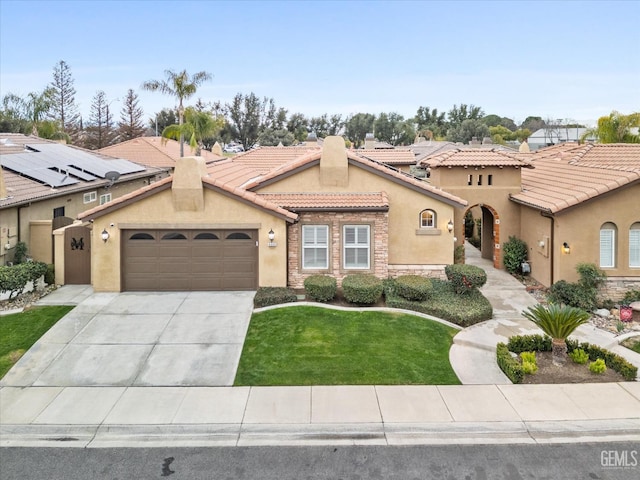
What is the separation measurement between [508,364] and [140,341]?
887 centimetres

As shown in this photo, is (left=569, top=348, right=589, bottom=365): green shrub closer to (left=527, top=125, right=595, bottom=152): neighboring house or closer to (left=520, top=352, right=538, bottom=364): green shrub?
(left=520, top=352, right=538, bottom=364): green shrub

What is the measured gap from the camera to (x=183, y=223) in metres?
16.7

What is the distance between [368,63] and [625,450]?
128 ft

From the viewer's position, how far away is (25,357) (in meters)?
12.1

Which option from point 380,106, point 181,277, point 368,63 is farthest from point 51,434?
point 380,106

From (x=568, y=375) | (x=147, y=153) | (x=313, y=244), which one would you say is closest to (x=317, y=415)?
(x=568, y=375)

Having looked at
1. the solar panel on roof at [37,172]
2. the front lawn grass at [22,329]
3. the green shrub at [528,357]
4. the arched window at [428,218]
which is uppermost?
the solar panel on roof at [37,172]

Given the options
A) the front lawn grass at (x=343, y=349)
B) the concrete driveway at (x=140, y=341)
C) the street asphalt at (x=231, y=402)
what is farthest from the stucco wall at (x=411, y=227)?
the concrete driveway at (x=140, y=341)

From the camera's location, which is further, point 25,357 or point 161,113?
point 161,113

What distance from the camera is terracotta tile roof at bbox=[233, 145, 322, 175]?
26203 millimetres

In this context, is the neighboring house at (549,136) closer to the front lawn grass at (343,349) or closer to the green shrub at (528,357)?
the front lawn grass at (343,349)

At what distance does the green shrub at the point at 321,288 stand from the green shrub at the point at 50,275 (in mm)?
8612

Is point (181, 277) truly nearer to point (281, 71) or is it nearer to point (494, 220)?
point (494, 220)

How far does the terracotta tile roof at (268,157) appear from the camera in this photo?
86.0 ft
